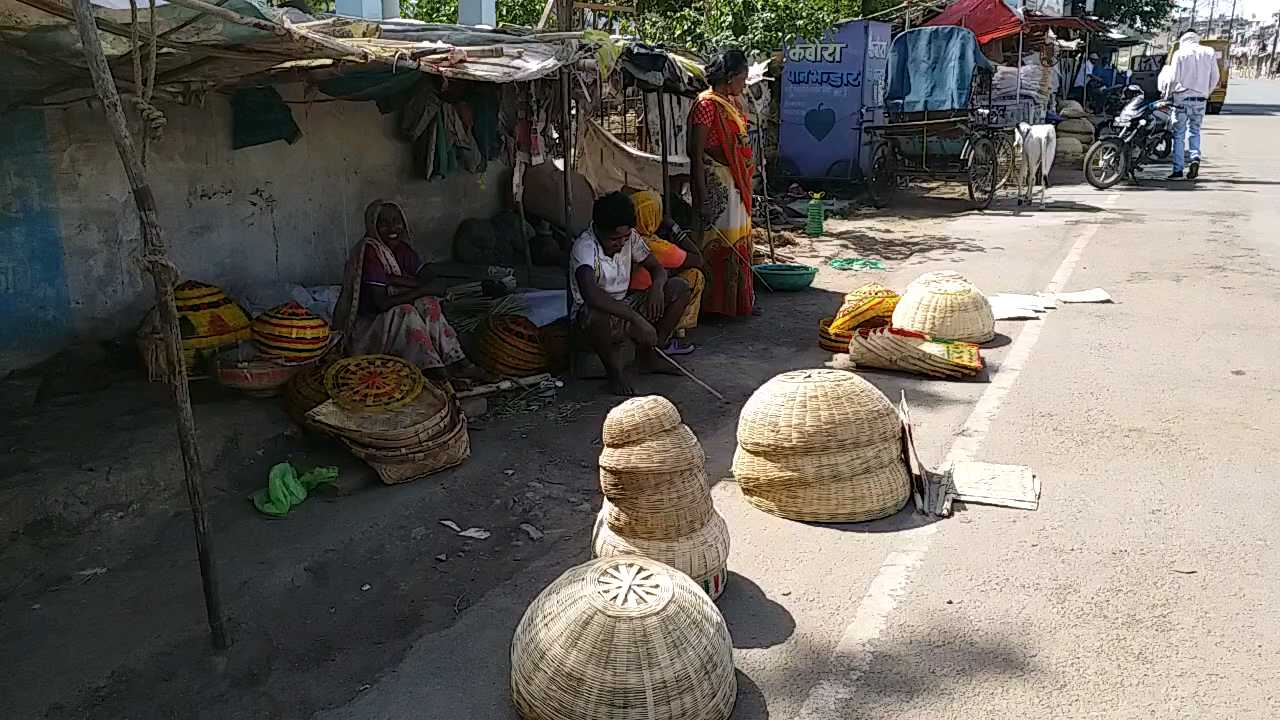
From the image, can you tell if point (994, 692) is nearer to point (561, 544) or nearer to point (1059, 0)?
point (561, 544)

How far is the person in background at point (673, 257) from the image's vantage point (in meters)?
6.62

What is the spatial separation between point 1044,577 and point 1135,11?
111 ft

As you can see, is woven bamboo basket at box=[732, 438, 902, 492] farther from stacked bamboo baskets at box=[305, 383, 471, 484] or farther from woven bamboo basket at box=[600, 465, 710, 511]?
stacked bamboo baskets at box=[305, 383, 471, 484]

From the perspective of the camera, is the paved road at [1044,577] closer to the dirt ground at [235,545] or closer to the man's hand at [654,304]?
the dirt ground at [235,545]

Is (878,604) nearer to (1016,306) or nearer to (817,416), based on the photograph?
(817,416)

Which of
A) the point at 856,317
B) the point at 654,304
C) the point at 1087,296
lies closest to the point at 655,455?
the point at 654,304

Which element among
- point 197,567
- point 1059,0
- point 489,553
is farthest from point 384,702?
point 1059,0

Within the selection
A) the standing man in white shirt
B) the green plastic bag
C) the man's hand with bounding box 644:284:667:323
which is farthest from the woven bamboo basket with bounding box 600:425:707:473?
the standing man in white shirt

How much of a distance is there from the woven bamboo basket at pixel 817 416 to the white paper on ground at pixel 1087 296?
4553mm

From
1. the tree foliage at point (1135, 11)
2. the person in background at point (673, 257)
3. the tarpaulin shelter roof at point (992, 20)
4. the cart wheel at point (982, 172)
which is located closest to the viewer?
the person in background at point (673, 257)

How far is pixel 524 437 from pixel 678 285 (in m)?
1.63

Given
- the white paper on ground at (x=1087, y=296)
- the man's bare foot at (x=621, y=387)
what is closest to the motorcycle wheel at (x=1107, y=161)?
the white paper on ground at (x=1087, y=296)

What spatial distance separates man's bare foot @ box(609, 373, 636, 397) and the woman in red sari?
186 centimetres

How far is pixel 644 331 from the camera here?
5.93m
